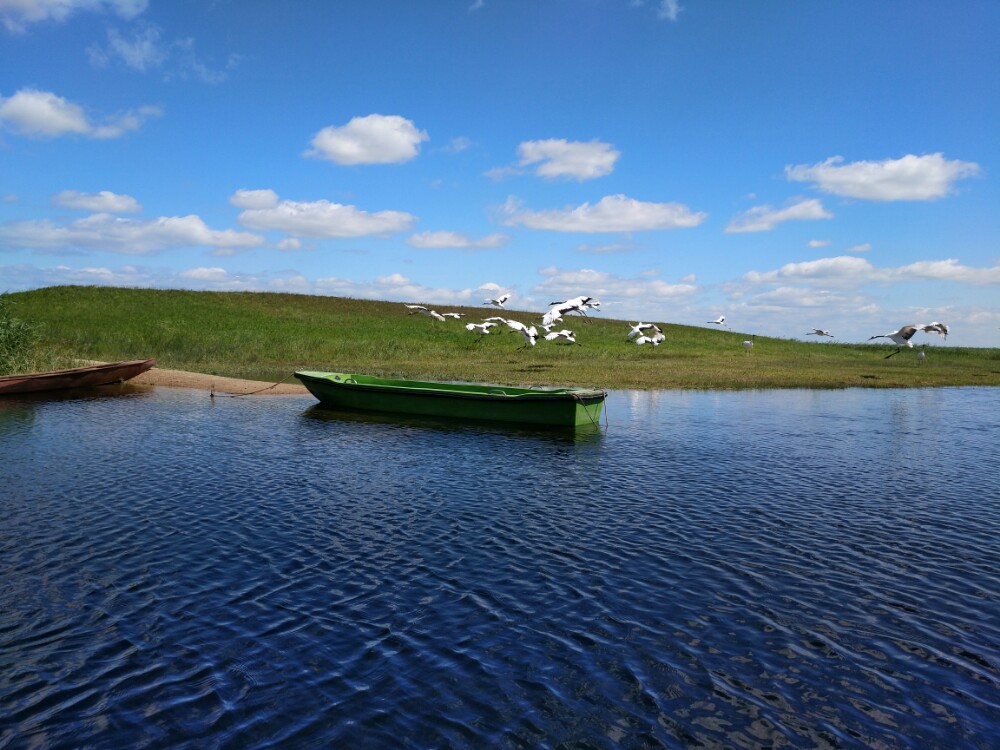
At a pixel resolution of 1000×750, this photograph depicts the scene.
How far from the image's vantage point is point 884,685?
7914 millimetres

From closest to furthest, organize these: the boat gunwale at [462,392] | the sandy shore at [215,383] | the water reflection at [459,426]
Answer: the water reflection at [459,426] < the boat gunwale at [462,392] < the sandy shore at [215,383]

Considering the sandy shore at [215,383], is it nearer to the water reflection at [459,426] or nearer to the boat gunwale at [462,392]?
the boat gunwale at [462,392]

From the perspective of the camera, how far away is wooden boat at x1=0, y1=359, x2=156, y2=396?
97.5 feet

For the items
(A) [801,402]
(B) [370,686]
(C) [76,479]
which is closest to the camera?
(B) [370,686]

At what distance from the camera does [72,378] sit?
31.8m

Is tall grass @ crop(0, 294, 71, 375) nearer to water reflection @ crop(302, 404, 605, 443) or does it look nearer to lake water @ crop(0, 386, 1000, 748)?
water reflection @ crop(302, 404, 605, 443)

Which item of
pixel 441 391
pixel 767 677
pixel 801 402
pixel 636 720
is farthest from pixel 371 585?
pixel 801 402

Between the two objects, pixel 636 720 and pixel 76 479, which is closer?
pixel 636 720

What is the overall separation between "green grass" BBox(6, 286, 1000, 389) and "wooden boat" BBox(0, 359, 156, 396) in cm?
568

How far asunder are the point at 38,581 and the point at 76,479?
21.7ft

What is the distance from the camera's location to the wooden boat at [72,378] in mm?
29719

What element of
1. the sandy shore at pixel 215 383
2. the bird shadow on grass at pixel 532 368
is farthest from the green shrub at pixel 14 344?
the bird shadow on grass at pixel 532 368

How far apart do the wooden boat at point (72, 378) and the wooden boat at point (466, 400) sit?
997 cm

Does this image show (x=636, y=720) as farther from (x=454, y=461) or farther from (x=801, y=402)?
(x=801, y=402)
